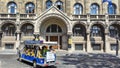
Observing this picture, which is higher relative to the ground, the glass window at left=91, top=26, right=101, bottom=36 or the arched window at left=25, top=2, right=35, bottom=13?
the arched window at left=25, top=2, right=35, bottom=13

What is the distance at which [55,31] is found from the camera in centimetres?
3719

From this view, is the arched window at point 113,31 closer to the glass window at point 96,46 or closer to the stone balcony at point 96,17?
the stone balcony at point 96,17

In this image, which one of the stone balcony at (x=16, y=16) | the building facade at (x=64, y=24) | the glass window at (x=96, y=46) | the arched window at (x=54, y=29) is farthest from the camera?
the arched window at (x=54, y=29)

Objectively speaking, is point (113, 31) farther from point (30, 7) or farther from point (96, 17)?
point (30, 7)

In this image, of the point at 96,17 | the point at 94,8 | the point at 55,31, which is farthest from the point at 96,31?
the point at 55,31

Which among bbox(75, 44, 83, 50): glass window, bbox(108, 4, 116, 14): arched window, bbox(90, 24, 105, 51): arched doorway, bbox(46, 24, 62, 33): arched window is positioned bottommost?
bbox(75, 44, 83, 50): glass window

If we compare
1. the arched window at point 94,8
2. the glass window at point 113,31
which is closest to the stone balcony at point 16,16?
the arched window at point 94,8

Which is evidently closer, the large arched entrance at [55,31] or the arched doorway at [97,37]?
the arched doorway at [97,37]

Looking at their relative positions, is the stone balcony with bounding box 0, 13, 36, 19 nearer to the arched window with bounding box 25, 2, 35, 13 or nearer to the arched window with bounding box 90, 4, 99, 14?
the arched window with bounding box 25, 2, 35, 13

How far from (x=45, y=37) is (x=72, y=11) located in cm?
812

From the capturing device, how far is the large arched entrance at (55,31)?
36531mm

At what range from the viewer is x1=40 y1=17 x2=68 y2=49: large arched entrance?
120ft

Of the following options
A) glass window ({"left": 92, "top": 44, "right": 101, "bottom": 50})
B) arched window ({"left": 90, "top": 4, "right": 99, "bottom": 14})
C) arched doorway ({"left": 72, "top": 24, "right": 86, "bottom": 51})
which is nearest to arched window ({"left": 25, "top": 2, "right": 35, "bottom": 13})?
arched doorway ({"left": 72, "top": 24, "right": 86, "bottom": 51})

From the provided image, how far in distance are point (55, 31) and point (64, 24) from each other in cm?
254
